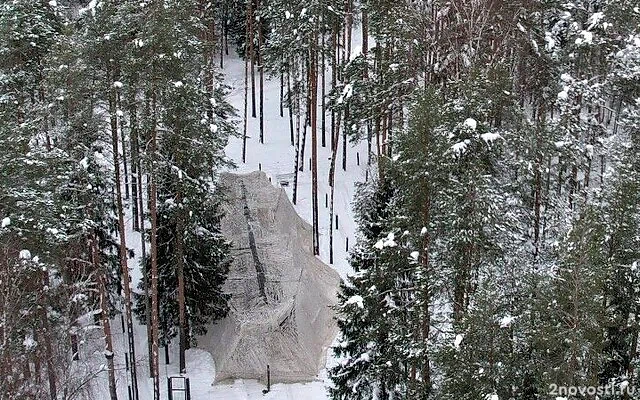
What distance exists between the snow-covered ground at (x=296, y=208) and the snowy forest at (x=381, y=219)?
0.12m

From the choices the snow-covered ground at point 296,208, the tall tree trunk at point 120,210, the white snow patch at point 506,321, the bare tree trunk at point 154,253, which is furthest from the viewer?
the snow-covered ground at point 296,208

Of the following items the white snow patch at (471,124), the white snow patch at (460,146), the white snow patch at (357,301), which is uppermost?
the white snow patch at (471,124)

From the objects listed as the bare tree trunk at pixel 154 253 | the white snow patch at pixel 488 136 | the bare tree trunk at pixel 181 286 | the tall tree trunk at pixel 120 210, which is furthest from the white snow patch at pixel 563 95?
the tall tree trunk at pixel 120 210

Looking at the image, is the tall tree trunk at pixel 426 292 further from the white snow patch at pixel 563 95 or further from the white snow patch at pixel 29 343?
the white snow patch at pixel 563 95

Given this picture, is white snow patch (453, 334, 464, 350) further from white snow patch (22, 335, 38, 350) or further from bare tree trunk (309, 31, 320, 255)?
bare tree trunk (309, 31, 320, 255)

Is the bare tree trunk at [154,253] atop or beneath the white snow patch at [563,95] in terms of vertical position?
beneath

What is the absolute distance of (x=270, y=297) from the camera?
25.4 m

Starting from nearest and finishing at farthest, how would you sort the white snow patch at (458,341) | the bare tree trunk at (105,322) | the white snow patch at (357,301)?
the white snow patch at (458,341) < the white snow patch at (357,301) < the bare tree trunk at (105,322)

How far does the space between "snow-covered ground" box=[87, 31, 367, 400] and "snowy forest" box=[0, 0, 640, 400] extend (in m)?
0.12

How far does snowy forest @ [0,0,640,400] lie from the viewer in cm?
1532

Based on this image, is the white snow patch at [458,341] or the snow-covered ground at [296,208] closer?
the white snow patch at [458,341]

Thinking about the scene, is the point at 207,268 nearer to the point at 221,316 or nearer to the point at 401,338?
the point at 221,316

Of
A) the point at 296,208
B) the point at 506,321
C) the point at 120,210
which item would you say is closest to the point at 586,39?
the point at 296,208

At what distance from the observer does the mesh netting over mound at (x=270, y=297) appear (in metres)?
24.1
